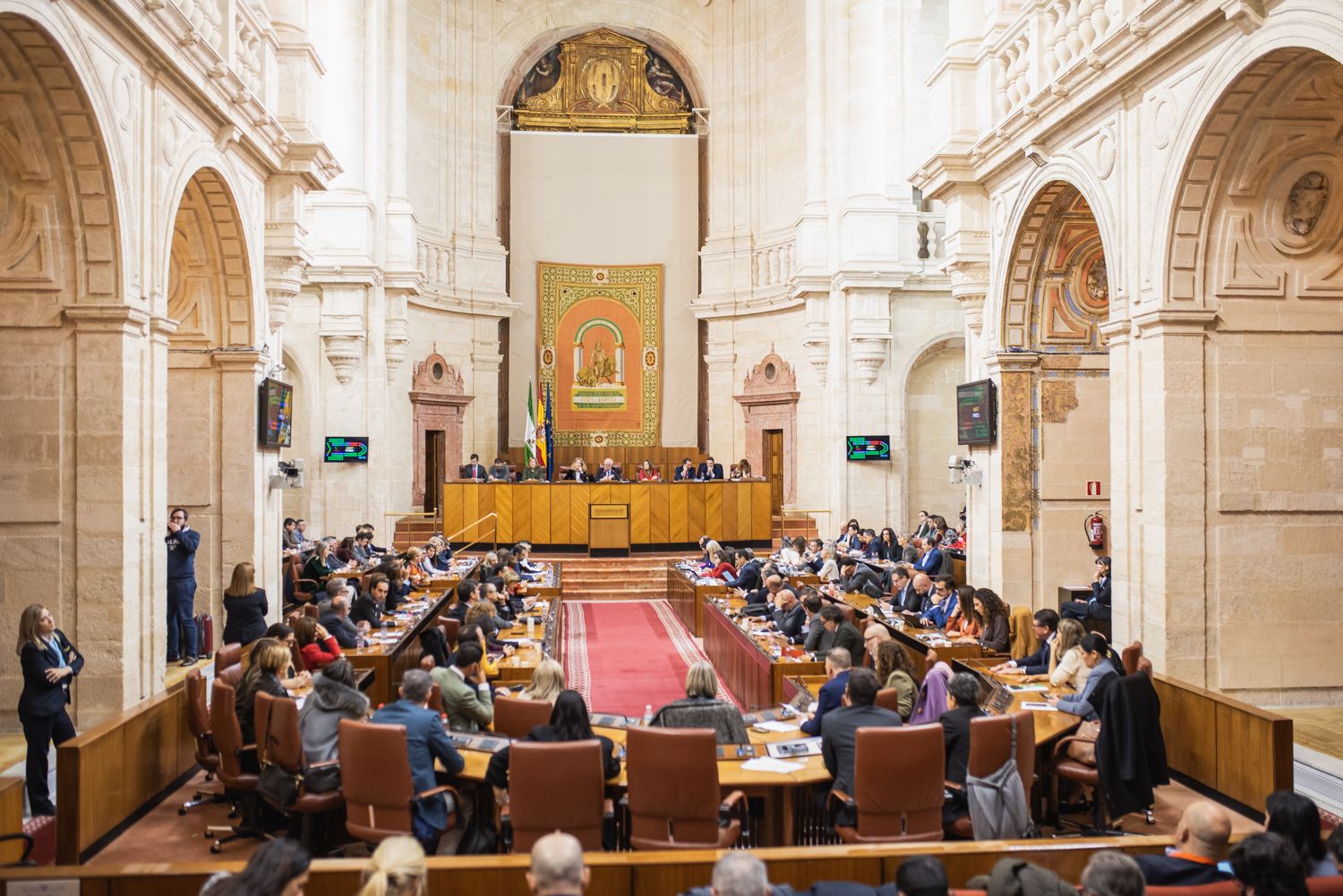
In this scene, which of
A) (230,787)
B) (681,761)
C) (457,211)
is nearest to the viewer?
(681,761)

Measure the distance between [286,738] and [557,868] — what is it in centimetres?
285

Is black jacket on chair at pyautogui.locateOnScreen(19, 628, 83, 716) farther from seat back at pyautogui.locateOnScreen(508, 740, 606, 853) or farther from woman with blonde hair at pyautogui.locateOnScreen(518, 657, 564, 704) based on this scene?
seat back at pyautogui.locateOnScreen(508, 740, 606, 853)

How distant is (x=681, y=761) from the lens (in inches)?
181

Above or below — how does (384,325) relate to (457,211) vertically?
below

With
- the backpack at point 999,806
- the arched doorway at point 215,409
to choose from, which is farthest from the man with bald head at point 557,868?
the arched doorway at point 215,409

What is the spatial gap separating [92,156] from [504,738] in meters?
4.77

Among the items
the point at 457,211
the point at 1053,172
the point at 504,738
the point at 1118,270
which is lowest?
the point at 504,738

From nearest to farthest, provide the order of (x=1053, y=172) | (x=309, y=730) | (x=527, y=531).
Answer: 1. (x=309, y=730)
2. (x=1053, y=172)
3. (x=527, y=531)

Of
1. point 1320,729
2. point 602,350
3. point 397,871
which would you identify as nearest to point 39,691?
point 397,871

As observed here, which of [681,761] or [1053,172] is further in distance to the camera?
[1053,172]

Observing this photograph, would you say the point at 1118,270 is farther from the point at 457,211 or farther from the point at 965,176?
the point at 457,211

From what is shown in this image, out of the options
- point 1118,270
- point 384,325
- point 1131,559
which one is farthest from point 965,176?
point 384,325

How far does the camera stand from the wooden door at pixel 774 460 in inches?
839

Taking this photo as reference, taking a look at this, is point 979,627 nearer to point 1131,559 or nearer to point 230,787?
point 1131,559
